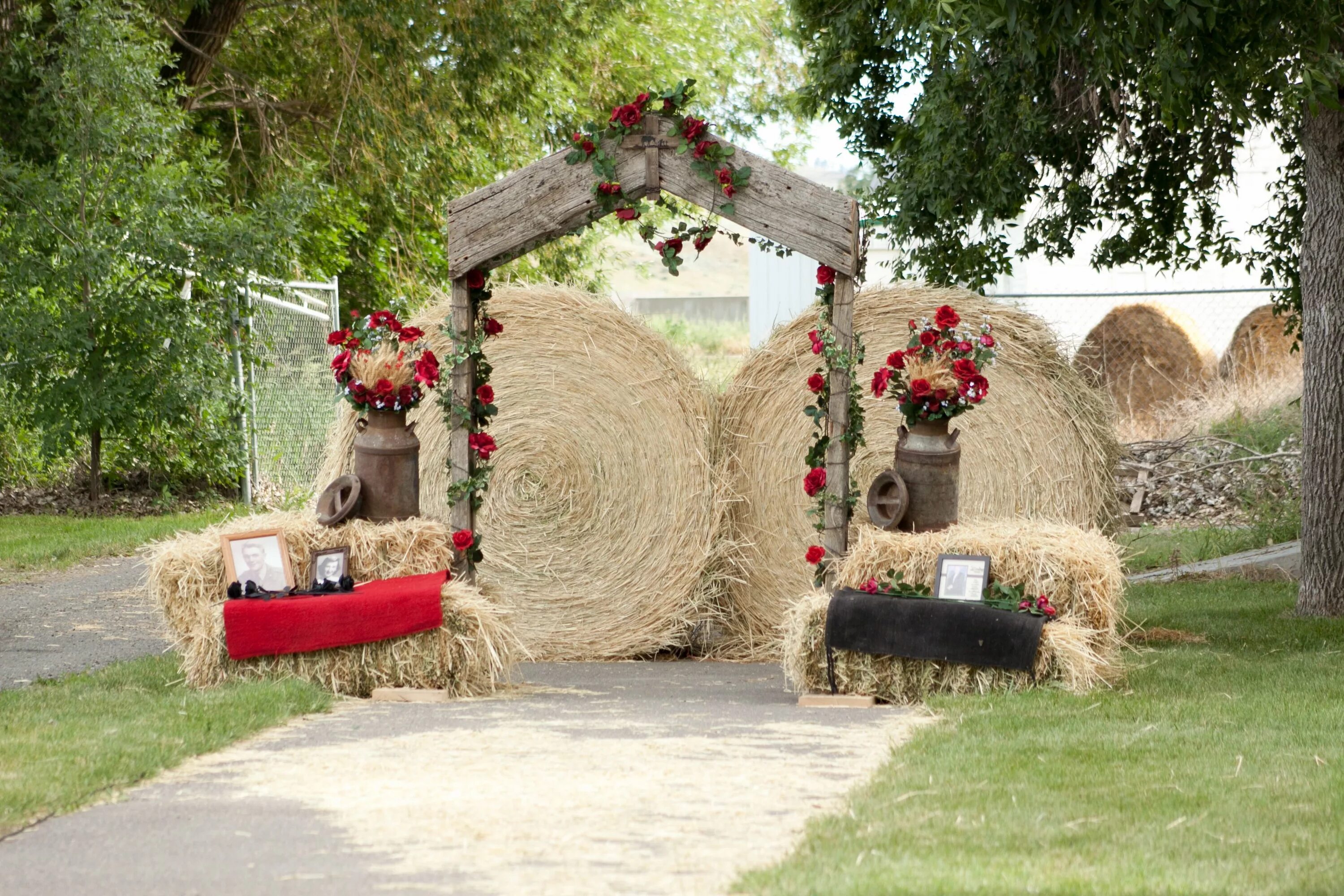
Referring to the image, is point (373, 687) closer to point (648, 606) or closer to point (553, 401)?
point (648, 606)

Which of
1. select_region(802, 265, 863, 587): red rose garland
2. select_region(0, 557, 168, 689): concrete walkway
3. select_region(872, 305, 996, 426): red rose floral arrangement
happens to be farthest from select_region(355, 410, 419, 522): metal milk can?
select_region(872, 305, 996, 426): red rose floral arrangement

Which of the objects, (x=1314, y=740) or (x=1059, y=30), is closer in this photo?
(x=1314, y=740)

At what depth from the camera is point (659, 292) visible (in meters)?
71.6

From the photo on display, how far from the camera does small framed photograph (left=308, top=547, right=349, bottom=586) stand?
20.2 feet

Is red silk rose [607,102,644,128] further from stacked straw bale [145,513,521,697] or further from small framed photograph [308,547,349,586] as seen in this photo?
small framed photograph [308,547,349,586]

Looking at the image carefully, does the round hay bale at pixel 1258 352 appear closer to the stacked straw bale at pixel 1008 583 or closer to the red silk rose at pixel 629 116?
the stacked straw bale at pixel 1008 583

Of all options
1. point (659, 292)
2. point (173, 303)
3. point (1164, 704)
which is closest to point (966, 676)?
point (1164, 704)

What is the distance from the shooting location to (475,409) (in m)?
6.86

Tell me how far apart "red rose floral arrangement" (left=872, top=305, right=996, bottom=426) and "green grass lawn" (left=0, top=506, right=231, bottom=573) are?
6.26 m

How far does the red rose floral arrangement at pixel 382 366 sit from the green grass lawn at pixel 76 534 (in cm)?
439

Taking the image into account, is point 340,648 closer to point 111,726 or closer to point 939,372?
point 111,726

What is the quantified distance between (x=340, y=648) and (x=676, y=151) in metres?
2.48

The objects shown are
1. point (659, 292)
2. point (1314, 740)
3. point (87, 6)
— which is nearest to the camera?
point (1314, 740)

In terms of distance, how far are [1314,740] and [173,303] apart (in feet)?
32.6
